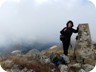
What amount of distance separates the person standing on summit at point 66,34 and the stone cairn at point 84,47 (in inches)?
11.2

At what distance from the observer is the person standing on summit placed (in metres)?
21.7

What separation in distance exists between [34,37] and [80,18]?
161 centimetres

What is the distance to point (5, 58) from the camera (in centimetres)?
2161

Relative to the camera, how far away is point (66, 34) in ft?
71.8

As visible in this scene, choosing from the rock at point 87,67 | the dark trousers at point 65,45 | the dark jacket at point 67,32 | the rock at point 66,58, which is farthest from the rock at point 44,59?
the rock at point 87,67

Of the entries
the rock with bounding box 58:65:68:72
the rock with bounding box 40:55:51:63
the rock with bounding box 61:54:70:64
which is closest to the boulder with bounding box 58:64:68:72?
the rock with bounding box 58:65:68:72

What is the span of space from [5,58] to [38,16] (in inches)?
67.8

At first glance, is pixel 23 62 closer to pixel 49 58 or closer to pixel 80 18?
pixel 49 58

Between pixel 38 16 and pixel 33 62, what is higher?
pixel 38 16

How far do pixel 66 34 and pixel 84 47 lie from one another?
785 millimetres

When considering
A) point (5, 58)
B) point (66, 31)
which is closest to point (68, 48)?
point (66, 31)

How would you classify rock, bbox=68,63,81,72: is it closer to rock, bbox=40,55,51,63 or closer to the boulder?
the boulder

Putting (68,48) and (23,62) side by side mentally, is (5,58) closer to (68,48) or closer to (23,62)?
(23,62)

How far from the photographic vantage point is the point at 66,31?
21828 mm
